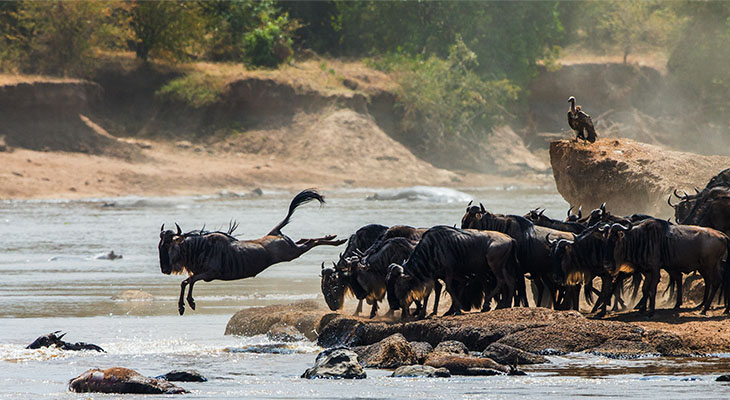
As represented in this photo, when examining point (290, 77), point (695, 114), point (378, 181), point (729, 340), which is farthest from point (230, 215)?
point (695, 114)

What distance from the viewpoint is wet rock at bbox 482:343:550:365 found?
35.4ft

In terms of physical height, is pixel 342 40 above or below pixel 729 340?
above

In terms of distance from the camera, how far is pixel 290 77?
54562mm

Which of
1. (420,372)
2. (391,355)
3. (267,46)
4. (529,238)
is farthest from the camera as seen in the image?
(267,46)

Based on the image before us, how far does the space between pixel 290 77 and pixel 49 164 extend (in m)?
14.2

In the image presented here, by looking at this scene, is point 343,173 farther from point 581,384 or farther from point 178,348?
point 581,384

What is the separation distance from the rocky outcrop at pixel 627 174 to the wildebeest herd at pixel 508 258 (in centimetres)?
335

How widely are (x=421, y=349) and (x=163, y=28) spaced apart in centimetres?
4412

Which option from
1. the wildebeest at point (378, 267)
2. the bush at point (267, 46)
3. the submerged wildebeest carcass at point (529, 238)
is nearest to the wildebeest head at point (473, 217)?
the submerged wildebeest carcass at point (529, 238)

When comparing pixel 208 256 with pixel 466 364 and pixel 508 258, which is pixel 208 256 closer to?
pixel 508 258

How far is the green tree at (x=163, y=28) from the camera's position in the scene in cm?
5353

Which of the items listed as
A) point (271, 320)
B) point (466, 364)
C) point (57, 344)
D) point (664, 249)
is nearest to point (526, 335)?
point (466, 364)

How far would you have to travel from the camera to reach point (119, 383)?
9859 millimetres

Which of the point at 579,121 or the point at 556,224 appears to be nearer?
the point at 556,224
